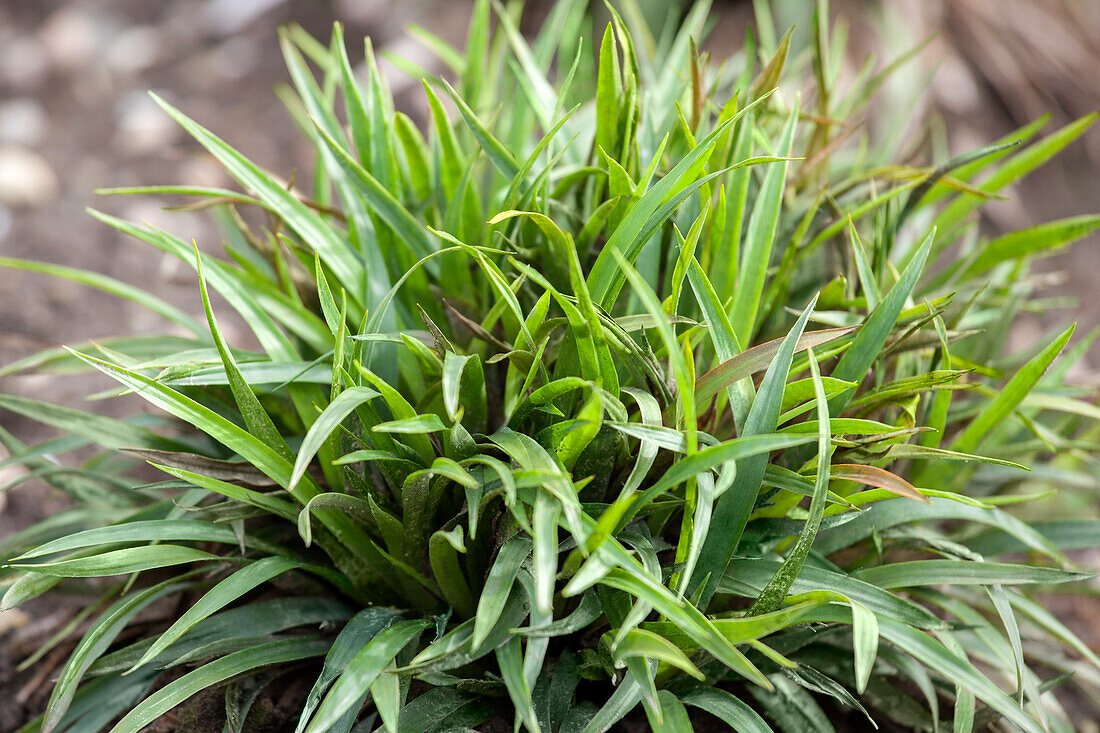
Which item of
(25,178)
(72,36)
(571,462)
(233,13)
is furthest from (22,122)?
(571,462)

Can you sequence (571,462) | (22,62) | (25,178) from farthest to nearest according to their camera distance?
(22,62)
(25,178)
(571,462)

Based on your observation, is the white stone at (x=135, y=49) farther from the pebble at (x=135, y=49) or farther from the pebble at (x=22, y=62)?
the pebble at (x=22, y=62)

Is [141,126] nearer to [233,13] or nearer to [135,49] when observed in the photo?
[135,49]

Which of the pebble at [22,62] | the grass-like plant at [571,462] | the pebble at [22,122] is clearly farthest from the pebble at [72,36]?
the grass-like plant at [571,462]

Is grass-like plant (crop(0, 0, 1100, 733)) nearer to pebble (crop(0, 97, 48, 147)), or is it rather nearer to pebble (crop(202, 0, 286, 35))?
pebble (crop(0, 97, 48, 147))

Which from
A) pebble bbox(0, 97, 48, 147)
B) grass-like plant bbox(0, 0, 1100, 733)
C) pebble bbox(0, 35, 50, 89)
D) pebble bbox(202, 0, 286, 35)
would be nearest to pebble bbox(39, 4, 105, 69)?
pebble bbox(0, 35, 50, 89)

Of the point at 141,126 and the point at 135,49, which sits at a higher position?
the point at 135,49
